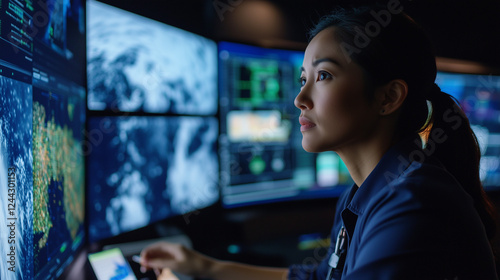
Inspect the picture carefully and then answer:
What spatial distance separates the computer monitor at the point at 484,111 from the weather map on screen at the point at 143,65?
1.90 metres

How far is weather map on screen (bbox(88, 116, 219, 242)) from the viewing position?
3.66 ft

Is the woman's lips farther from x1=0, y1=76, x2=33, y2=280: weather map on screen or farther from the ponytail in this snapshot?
x1=0, y1=76, x2=33, y2=280: weather map on screen

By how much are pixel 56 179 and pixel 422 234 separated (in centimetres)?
75

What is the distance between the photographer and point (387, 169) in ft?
2.77

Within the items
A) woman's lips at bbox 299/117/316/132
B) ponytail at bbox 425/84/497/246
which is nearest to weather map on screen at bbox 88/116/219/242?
woman's lips at bbox 299/117/316/132

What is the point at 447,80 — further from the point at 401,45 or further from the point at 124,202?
the point at 124,202

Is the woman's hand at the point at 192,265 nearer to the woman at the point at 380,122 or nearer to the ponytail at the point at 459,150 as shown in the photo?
the woman at the point at 380,122

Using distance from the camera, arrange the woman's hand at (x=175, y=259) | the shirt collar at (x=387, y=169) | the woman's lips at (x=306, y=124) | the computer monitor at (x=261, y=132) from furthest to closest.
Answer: the computer monitor at (x=261, y=132)
the woman's hand at (x=175, y=259)
the woman's lips at (x=306, y=124)
the shirt collar at (x=387, y=169)

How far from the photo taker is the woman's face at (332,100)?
88 centimetres

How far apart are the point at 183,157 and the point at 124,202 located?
1.10 feet

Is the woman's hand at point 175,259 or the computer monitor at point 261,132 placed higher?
the computer monitor at point 261,132

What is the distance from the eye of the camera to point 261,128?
6.25ft

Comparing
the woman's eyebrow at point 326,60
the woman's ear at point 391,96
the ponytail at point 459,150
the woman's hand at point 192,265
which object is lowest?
the woman's hand at point 192,265

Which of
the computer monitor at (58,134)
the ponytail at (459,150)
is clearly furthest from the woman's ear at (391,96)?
the computer monitor at (58,134)
